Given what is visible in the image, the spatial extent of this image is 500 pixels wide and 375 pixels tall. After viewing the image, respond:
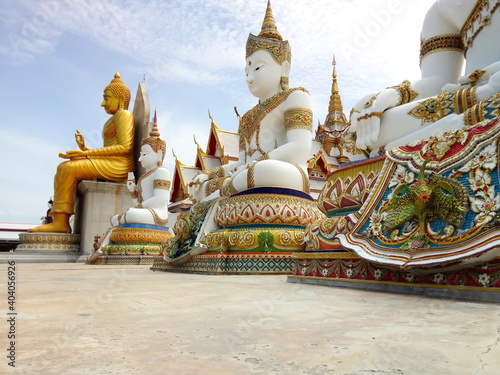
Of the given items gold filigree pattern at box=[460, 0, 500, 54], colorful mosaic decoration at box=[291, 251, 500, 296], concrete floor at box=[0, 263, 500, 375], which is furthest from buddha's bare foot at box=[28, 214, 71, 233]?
gold filigree pattern at box=[460, 0, 500, 54]

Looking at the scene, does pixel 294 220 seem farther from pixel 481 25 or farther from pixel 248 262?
pixel 481 25

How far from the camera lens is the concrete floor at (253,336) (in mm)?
768

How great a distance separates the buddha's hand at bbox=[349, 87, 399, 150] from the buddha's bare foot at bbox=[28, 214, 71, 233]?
8.10 m

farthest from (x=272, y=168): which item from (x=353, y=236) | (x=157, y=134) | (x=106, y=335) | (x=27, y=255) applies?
A: (x=27, y=255)

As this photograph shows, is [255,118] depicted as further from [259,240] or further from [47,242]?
[47,242]

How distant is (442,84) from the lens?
10.5 feet

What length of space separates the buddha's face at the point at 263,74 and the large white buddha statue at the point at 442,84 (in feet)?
6.16

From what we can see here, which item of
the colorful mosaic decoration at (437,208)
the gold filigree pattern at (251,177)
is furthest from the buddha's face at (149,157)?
the colorful mosaic decoration at (437,208)

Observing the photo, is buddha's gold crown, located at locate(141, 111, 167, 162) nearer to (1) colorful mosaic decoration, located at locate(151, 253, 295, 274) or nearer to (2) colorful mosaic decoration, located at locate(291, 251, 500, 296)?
(1) colorful mosaic decoration, located at locate(151, 253, 295, 274)

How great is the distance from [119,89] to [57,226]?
3.74m

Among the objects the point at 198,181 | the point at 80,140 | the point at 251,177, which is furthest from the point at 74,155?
the point at 251,177

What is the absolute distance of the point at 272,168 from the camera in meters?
4.05

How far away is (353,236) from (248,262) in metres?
1.59

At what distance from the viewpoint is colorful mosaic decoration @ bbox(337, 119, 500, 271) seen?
1.72 metres
